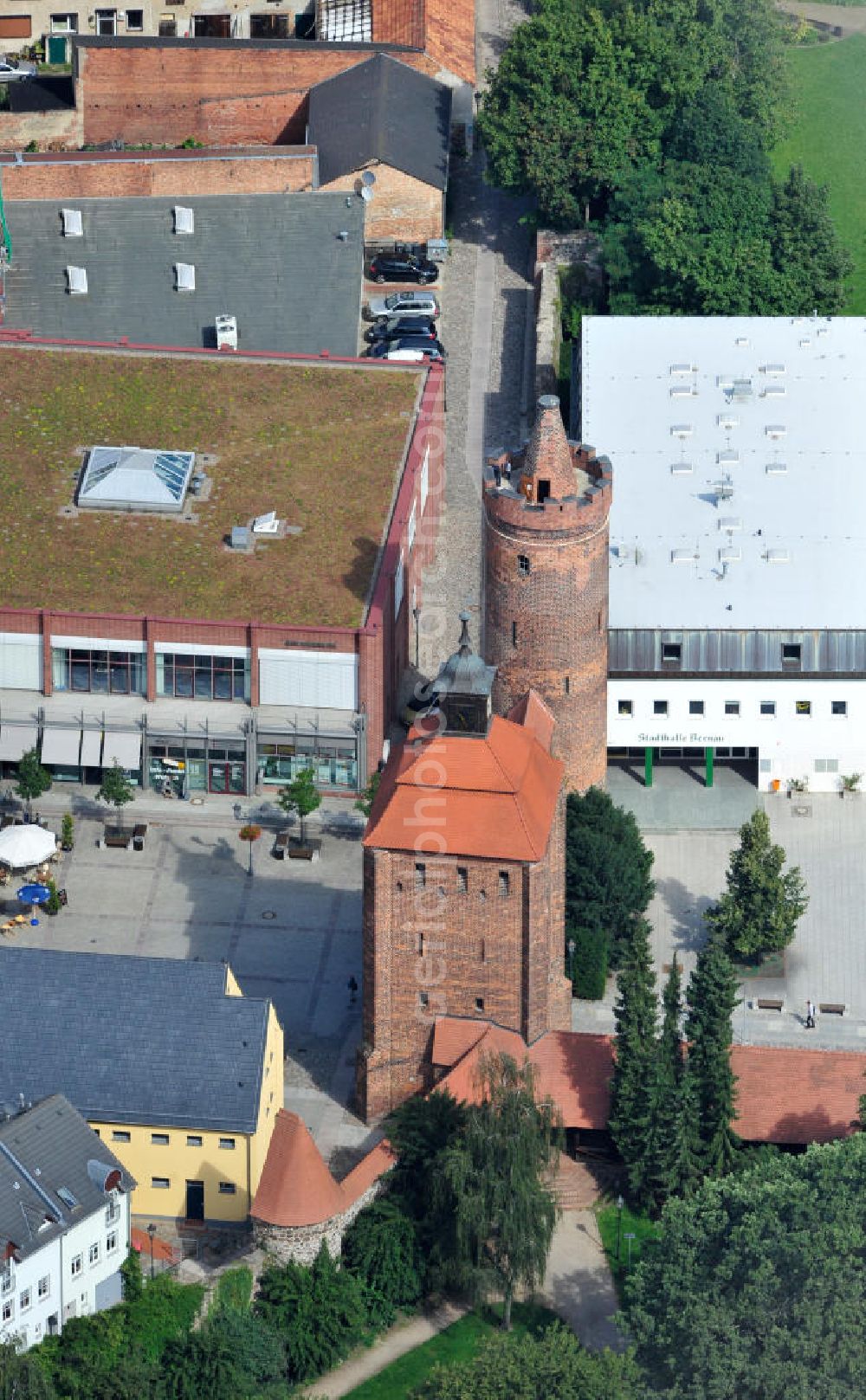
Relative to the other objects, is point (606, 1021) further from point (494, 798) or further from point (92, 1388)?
point (92, 1388)

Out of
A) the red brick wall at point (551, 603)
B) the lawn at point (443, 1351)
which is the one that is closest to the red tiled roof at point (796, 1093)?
the lawn at point (443, 1351)

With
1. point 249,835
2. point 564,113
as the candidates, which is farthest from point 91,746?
point 564,113

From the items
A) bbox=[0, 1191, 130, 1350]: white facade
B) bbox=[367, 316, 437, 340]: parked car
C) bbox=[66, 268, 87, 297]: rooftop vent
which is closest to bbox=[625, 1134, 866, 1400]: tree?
bbox=[0, 1191, 130, 1350]: white facade

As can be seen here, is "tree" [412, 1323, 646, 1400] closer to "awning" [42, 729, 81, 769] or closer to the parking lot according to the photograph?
the parking lot

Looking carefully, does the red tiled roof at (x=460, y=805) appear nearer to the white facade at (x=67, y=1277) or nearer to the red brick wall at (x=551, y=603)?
the red brick wall at (x=551, y=603)

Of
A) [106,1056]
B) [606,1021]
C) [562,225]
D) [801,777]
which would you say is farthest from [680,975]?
[562,225]

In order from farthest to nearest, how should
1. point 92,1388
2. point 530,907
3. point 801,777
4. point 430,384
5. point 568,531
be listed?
point 430,384, point 801,777, point 568,531, point 530,907, point 92,1388
